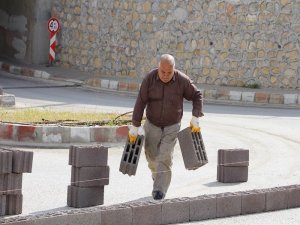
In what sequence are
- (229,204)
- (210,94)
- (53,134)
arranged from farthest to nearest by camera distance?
(210,94) → (53,134) → (229,204)

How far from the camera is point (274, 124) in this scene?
18906 mm

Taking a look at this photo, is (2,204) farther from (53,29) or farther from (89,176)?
(53,29)

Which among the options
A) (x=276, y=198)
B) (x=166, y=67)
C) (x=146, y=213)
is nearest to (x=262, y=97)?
(x=276, y=198)

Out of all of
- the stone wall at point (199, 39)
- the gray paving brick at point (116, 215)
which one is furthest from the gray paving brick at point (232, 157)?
the stone wall at point (199, 39)

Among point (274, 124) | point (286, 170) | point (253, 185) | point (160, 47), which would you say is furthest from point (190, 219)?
point (160, 47)

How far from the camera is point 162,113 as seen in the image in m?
10.5

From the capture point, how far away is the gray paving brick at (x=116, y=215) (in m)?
9.06

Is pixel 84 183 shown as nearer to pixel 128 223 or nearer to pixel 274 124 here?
pixel 128 223

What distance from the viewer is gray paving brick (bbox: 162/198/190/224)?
9.55 meters

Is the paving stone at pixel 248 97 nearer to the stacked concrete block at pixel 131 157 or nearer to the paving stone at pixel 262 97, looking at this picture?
the paving stone at pixel 262 97

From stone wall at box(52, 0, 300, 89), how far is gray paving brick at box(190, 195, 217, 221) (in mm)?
15235

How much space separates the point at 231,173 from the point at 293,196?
4.55 feet

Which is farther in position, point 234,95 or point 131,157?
point 234,95

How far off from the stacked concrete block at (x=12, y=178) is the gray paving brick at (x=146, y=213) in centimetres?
104
